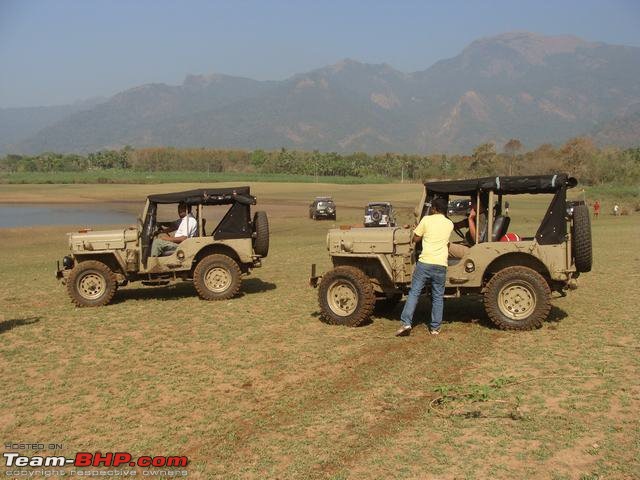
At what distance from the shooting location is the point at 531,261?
9.08 meters

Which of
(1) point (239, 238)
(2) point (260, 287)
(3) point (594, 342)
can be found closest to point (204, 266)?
(1) point (239, 238)

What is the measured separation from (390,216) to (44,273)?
17166mm

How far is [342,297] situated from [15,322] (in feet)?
17.8

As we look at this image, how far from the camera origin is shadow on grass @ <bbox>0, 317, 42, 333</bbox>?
10000mm

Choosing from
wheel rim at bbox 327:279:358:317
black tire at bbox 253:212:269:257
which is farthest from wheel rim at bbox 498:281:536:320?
black tire at bbox 253:212:269:257

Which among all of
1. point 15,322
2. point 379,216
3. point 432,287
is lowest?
point 15,322

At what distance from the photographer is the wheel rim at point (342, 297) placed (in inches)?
376

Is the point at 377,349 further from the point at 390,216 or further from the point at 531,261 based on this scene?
the point at 390,216

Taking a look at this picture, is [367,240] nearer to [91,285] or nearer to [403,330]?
[403,330]

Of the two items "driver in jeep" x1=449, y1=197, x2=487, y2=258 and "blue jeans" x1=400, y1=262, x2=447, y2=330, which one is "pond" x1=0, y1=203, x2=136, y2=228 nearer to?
"driver in jeep" x1=449, y1=197, x2=487, y2=258

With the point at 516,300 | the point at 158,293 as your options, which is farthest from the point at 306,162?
the point at 516,300

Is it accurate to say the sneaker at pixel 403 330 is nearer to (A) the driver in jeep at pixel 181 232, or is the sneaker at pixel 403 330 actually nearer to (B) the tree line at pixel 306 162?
(A) the driver in jeep at pixel 181 232

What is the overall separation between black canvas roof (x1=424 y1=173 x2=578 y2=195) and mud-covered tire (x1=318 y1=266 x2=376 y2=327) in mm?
1936

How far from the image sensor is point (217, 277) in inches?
461
